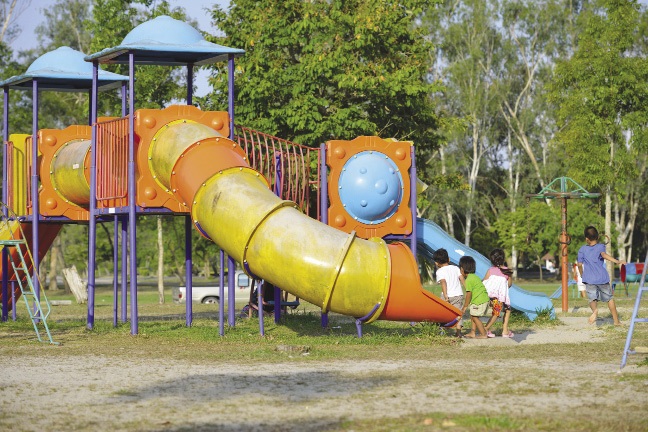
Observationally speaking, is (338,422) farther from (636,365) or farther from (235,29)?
(235,29)

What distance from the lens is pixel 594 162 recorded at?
40750mm

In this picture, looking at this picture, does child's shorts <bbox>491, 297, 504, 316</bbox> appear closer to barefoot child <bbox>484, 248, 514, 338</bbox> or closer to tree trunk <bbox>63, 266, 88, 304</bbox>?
barefoot child <bbox>484, 248, 514, 338</bbox>

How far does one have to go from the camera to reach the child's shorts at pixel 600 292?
17.5 metres

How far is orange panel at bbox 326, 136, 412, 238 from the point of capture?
18.6m

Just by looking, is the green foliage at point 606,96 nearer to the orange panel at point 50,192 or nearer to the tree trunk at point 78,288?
the tree trunk at point 78,288

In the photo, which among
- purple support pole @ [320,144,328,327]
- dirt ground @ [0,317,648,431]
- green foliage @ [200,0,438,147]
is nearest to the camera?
dirt ground @ [0,317,648,431]

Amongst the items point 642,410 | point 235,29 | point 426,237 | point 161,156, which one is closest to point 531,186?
point 235,29

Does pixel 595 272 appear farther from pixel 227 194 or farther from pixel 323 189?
pixel 227 194

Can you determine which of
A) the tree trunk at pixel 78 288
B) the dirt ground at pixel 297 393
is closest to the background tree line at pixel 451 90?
the tree trunk at pixel 78 288

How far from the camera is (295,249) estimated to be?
44.8 ft

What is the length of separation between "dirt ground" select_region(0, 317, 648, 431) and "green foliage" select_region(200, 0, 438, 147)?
17.8 m

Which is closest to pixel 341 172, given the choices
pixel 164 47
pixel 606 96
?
pixel 164 47

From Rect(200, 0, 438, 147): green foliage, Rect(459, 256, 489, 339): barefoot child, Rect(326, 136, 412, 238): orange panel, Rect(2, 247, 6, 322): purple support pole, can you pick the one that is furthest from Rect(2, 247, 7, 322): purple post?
Rect(200, 0, 438, 147): green foliage

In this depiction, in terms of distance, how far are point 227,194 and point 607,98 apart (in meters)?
29.4
